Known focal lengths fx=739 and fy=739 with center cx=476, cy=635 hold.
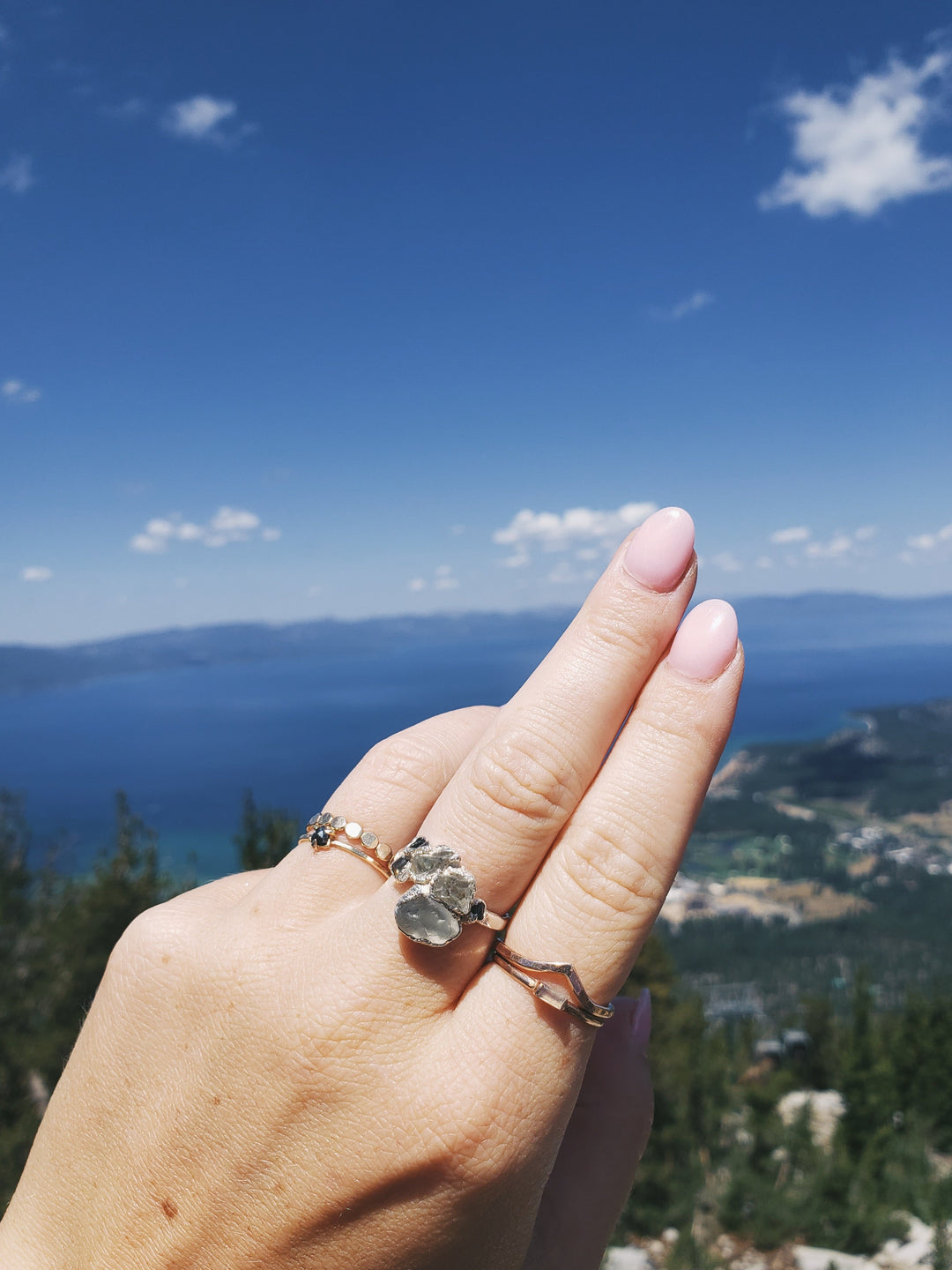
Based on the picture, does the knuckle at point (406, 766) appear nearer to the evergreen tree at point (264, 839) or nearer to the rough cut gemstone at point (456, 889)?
the rough cut gemstone at point (456, 889)

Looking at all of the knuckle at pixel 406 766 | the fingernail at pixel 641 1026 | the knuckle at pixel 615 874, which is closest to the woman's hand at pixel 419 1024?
the knuckle at pixel 615 874

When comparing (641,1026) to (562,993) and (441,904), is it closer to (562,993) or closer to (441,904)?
(562,993)

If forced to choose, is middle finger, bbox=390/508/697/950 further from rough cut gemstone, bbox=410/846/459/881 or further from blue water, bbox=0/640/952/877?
blue water, bbox=0/640/952/877

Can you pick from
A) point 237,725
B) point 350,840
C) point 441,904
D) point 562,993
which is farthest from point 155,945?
point 237,725

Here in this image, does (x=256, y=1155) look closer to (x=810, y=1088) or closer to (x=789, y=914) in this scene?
(x=810, y=1088)

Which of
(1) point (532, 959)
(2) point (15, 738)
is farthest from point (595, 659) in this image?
(2) point (15, 738)

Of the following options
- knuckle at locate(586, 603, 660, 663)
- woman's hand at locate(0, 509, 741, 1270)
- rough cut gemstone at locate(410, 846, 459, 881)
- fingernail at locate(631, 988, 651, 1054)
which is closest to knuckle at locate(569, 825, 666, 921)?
woman's hand at locate(0, 509, 741, 1270)
